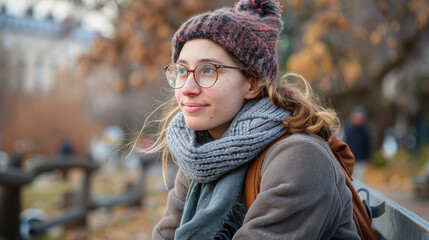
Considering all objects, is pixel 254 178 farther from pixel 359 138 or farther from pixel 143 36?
pixel 359 138

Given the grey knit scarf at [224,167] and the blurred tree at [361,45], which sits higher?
the grey knit scarf at [224,167]

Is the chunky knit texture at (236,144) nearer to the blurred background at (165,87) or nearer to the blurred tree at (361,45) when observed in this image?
the blurred background at (165,87)

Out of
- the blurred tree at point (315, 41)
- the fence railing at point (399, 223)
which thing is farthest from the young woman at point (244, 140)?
the blurred tree at point (315, 41)

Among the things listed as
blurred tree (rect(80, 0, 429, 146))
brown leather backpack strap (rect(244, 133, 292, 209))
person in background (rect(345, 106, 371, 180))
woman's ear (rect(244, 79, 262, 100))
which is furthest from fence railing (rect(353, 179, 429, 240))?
person in background (rect(345, 106, 371, 180))

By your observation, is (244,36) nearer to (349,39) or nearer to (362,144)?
(362,144)

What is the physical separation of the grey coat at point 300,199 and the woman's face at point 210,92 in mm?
338

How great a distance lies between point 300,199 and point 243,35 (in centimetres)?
73

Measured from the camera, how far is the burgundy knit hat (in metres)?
Answer: 2.03

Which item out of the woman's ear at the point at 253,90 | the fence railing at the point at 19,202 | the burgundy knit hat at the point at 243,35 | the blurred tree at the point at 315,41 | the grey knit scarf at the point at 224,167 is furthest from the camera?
the blurred tree at the point at 315,41

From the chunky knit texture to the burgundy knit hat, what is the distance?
0.53 ft

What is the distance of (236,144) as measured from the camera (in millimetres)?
1947

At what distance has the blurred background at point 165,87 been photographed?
7.35 m

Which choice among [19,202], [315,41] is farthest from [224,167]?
[315,41]

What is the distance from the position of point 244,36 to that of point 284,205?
74 cm
